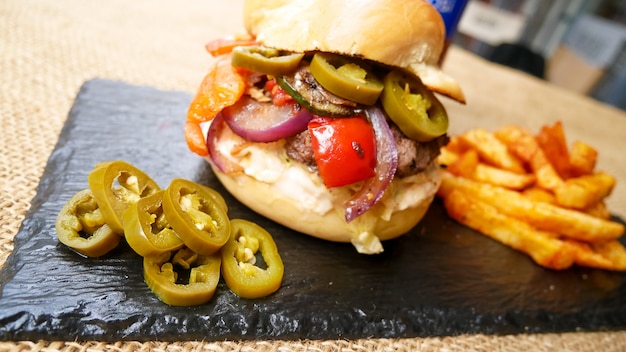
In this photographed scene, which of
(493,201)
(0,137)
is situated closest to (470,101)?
(493,201)

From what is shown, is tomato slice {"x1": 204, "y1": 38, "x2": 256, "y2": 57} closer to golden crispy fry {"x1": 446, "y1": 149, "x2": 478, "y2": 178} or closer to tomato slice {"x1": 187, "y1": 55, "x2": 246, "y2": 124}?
tomato slice {"x1": 187, "y1": 55, "x2": 246, "y2": 124}

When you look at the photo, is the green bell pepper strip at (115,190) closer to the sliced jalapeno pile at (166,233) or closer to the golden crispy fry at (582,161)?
the sliced jalapeno pile at (166,233)

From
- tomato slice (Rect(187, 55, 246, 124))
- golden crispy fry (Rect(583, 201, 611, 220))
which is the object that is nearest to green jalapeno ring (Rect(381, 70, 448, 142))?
tomato slice (Rect(187, 55, 246, 124))

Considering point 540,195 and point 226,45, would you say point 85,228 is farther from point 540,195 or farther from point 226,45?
point 540,195

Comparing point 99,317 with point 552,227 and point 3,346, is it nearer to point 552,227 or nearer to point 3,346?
point 3,346

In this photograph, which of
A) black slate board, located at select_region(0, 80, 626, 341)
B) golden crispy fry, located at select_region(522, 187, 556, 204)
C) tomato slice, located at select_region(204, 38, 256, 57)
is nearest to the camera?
black slate board, located at select_region(0, 80, 626, 341)

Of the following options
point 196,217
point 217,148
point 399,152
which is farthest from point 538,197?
point 196,217
